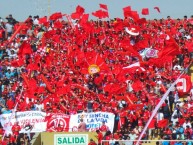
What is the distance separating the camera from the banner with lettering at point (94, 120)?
21.6 meters

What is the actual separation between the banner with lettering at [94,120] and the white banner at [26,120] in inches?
35.5

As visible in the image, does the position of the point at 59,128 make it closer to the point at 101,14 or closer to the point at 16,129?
the point at 16,129

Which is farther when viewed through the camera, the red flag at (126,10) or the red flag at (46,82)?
the red flag at (126,10)

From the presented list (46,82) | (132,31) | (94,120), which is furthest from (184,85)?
(132,31)

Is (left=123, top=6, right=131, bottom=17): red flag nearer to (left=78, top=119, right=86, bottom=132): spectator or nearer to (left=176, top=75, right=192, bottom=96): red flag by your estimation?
(left=176, top=75, right=192, bottom=96): red flag

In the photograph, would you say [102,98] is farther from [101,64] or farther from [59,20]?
[59,20]

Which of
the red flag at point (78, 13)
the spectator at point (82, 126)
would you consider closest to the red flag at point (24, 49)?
the red flag at point (78, 13)

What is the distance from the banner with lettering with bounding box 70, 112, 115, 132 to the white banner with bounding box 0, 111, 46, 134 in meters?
0.90

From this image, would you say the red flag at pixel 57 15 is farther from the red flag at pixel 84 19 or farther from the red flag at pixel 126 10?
the red flag at pixel 126 10

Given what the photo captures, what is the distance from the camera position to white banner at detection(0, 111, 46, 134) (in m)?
22.0

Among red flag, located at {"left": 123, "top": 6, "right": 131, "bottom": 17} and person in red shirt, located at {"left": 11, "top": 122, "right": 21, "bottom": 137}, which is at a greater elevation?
red flag, located at {"left": 123, "top": 6, "right": 131, "bottom": 17}

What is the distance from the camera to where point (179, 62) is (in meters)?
26.1

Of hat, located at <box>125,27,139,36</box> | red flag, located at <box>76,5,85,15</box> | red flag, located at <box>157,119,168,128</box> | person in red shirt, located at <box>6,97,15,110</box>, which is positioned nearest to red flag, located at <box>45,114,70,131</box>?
person in red shirt, located at <box>6,97,15,110</box>

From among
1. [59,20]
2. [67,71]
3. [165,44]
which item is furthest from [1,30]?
[165,44]
